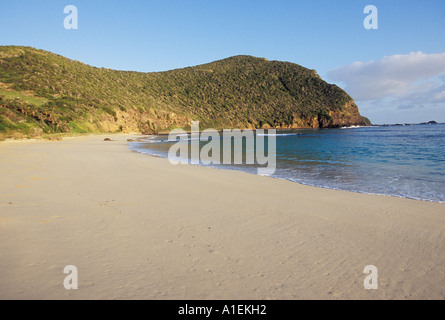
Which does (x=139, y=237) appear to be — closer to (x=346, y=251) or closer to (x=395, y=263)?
(x=346, y=251)

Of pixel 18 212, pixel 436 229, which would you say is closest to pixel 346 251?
pixel 436 229

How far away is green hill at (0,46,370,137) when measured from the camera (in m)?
38.7

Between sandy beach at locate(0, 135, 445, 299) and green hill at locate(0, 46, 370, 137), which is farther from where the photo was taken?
green hill at locate(0, 46, 370, 137)

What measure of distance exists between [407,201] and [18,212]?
27.4 ft


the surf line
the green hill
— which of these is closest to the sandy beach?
the surf line

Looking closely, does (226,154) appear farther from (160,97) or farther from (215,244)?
(160,97)

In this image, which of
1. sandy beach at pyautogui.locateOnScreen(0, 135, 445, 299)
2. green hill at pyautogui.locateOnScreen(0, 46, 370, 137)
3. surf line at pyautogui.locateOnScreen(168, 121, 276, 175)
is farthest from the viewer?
green hill at pyautogui.locateOnScreen(0, 46, 370, 137)

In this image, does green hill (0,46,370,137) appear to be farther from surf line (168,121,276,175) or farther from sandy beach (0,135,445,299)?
sandy beach (0,135,445,299)

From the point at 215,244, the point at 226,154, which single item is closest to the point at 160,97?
the point at 226,154

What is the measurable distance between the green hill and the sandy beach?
91.9 ft

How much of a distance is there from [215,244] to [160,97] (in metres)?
85.2
